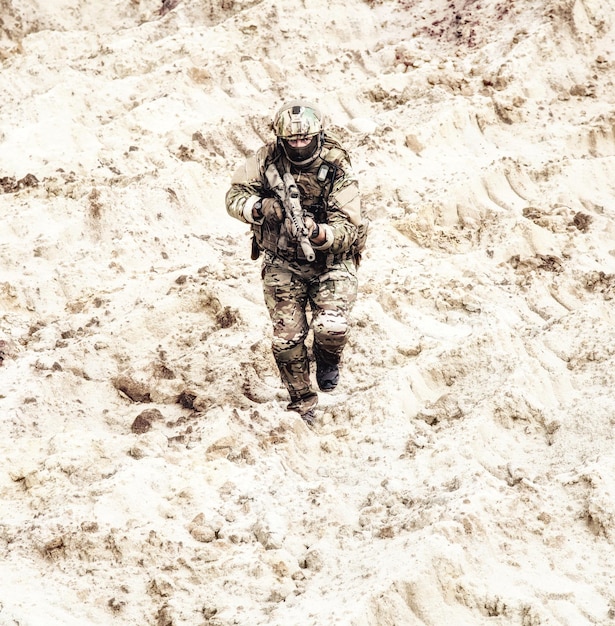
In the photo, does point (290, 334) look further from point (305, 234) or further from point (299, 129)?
point (299, 129)

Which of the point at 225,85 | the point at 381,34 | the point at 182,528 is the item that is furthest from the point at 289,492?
the point at 381,34

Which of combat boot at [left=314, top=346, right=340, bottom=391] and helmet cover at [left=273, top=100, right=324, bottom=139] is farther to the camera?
combat boot at [left=314, top=346, right=340, bottom=391]

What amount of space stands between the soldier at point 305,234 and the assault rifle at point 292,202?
0.03 feet

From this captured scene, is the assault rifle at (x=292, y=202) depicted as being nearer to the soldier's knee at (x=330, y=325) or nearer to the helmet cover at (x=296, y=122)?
the helmet cover at (x=296, y=122)

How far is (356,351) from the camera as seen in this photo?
19.0 ft

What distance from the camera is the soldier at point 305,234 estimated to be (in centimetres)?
496

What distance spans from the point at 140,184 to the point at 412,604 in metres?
4.81

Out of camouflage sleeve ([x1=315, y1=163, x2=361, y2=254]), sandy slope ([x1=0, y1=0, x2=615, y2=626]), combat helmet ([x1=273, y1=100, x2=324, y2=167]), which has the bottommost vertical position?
sandy slope ([x1=0, y1=0, x2=615, y2=626])

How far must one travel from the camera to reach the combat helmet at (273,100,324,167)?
4875 millimetres

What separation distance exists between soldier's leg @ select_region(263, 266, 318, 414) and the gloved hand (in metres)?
0.34

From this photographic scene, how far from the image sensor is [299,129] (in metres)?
4.87

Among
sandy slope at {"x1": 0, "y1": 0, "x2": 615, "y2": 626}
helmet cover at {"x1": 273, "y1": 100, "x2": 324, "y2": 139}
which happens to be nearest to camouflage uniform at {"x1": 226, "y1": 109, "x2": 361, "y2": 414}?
helmet cover at {"x1": 273, "y1": 100, "x2": 324, "y2": 139}

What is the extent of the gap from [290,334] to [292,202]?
739 millimetres

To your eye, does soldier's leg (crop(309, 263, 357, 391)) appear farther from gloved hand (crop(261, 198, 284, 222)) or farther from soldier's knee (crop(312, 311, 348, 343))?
gloved hand (crop(261, 198, 284, 222))
